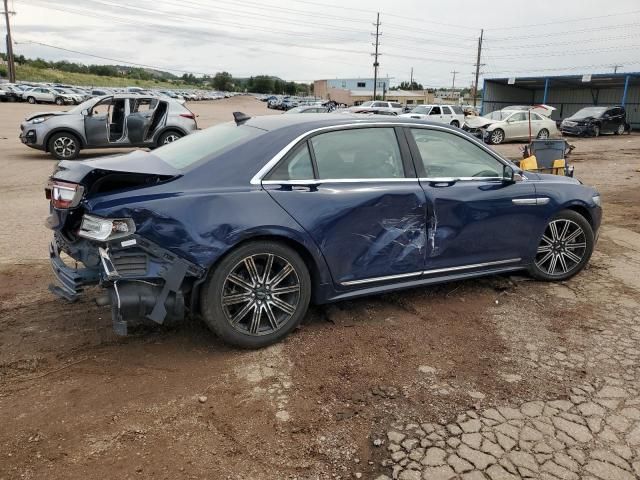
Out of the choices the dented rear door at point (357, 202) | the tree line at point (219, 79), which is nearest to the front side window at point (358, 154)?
the dented rear door at point (357, 202)

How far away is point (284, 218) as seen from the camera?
357cm

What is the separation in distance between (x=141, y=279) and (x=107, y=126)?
36.2 feet

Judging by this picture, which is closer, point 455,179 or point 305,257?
point 305,257

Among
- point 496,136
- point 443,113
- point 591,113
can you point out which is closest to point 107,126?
point 496,136

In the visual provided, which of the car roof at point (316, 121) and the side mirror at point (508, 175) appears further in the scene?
the side mirror at point (508, 175)

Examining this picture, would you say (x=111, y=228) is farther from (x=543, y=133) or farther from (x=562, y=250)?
(x=543, y=133)

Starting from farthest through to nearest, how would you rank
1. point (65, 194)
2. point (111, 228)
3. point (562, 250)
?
point (562, 250) < point (65, 194) < point (111, 228)

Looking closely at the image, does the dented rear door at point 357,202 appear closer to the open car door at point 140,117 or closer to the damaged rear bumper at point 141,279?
the damaged rear bumper at point 141,279

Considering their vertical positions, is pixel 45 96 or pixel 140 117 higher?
pixel 45 96

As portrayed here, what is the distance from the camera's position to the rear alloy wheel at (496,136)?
74.1 feet

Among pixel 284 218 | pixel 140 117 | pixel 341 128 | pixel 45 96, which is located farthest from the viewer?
pixel 45 96

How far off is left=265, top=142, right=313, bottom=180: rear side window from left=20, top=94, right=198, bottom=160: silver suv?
10414mm

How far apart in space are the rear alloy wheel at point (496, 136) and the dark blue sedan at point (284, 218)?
19.0 meters

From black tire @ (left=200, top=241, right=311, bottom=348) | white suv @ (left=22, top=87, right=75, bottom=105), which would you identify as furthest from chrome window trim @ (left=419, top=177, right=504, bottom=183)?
white suv @ (left=22, top=87, right=75, bottom=105)
